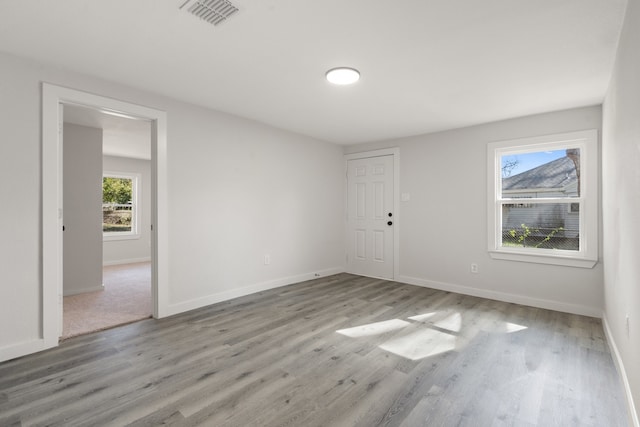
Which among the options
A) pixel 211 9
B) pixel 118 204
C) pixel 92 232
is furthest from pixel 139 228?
pixel 211 9

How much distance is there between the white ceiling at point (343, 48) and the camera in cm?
189

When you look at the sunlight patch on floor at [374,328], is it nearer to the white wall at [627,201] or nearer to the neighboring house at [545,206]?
the white wall at [627,201]

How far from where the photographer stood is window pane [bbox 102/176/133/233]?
7.16m

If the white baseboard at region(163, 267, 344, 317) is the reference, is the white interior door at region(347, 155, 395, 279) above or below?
above

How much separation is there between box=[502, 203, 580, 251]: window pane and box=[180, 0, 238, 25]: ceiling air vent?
12.8 feet

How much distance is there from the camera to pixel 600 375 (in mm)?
2199

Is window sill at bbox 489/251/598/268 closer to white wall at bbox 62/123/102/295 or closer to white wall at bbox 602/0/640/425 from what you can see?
white wall at bbox 602/0/640/425

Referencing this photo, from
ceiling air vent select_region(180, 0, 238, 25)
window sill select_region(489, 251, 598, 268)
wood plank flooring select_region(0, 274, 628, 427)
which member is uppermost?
ceiling air vent select_region(180, 0, 238, 25)

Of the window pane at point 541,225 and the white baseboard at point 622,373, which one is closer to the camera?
the white baseboard at point 622,373

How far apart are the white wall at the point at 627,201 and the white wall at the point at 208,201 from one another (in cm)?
364

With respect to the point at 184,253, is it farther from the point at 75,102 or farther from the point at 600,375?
the point at 600,375

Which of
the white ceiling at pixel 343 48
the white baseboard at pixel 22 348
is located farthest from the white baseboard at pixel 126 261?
the white ceiling at pixel 343 48

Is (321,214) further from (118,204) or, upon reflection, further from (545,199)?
(118,204)

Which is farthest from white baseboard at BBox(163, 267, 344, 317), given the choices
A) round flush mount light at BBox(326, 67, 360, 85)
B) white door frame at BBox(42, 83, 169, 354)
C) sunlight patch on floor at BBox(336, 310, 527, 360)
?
round flush mount light at BBox(326, 67, 360, 85)
